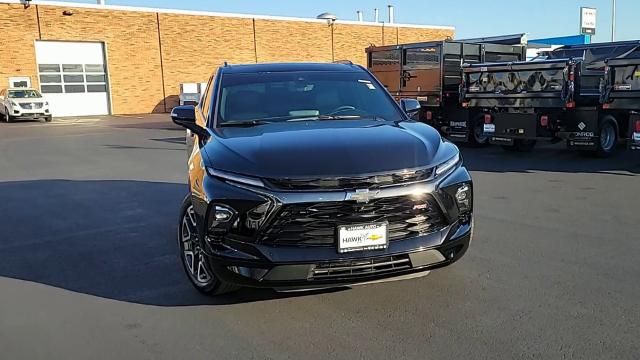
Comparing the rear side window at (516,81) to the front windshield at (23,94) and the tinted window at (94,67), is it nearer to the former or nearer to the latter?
the front windshield at (23,94)

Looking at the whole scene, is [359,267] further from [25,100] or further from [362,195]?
[25,100]

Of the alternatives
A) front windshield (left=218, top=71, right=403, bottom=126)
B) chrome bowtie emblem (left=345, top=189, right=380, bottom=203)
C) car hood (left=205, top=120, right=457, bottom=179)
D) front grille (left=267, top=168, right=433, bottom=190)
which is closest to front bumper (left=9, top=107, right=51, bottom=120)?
front windshield (left=218, top=71, right=403, bottom=126)

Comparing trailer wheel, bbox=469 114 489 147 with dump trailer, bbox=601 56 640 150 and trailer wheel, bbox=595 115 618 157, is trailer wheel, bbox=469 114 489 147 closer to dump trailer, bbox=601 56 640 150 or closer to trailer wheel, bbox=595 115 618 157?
trailer wheel, bbox=595 115 618 157

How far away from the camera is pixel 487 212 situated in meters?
7.00

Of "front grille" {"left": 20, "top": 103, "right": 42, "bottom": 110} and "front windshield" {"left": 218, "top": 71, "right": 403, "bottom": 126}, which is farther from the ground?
"front windshield" {"left": 218, "top": 71, "right": 403, "bottom": 126}

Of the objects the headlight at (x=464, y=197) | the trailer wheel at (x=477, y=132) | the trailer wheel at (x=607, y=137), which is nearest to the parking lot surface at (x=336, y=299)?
the headlight at (x=464, y=197)

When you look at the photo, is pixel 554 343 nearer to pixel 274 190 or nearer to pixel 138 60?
pixel 274 190

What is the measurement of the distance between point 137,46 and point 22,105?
8.75 meters

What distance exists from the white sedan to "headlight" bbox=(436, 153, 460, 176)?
28.4m

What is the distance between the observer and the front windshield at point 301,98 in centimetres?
488

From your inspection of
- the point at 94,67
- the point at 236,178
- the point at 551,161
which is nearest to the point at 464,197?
the point at 236,178

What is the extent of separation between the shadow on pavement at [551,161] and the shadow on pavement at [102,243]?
6076 mm

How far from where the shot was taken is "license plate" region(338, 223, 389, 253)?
11.7 ft

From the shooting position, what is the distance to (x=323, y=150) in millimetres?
3783
